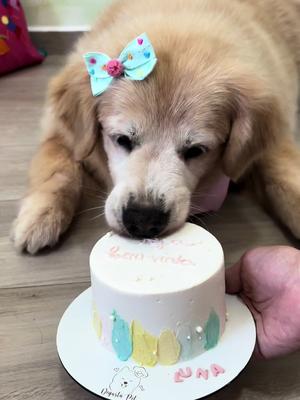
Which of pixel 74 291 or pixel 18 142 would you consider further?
pixel 18 142

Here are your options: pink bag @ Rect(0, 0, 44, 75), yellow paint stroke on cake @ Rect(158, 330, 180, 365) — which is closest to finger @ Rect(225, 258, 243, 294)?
yellow paint stroke on cake @ Rect(158, 330, 180, 365)

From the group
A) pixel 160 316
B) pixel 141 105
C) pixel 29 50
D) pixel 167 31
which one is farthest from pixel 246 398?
pixel 29 50

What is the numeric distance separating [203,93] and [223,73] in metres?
0.08

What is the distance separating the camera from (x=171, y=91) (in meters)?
1.21

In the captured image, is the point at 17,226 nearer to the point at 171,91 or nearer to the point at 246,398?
the point at 171,91

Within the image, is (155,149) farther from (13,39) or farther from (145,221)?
(13,39)

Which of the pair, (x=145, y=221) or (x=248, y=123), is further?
(x=248, y=123)

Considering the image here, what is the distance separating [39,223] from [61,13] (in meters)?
1.90

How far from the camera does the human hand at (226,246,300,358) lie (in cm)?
100

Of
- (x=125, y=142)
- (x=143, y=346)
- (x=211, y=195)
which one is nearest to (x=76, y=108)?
(x=125, y=142)

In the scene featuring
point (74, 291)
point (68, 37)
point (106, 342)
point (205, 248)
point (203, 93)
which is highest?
point (203, 93)

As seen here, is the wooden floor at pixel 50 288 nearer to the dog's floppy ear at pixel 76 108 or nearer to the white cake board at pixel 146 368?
the white cake board at pixel 146 368

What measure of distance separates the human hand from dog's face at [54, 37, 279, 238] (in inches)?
6.5

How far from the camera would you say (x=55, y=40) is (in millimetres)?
2967
